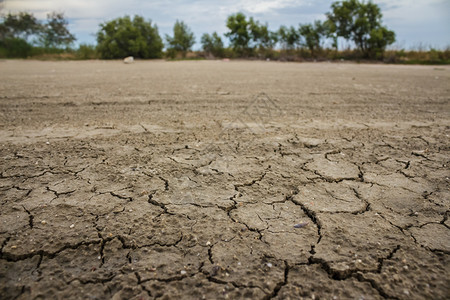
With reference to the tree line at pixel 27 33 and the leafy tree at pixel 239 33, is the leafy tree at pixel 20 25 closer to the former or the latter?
the tree line at pixel 27 33

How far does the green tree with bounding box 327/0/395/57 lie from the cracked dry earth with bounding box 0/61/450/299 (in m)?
20.4

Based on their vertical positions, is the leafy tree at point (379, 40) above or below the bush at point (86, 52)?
above

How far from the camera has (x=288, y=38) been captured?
2262 cm

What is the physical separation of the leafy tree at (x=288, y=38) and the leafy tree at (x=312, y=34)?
0.47m

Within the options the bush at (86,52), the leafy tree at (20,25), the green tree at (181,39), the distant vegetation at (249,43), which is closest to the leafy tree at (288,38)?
the distant vegetation at (249,43)

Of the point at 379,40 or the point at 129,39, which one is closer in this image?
the point at 129,39

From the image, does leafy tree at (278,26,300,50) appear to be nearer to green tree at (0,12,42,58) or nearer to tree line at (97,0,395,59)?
tree line at (97,0,395,59)

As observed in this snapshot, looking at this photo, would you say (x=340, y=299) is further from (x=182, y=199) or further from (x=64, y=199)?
(x=64, y=199)

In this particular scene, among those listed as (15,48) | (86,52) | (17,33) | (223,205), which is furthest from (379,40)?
(17,33)

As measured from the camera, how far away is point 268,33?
23.0 m

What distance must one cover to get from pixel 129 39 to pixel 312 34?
45.4 feet

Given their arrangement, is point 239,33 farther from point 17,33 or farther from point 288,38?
point 17,33

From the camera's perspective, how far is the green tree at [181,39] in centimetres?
2206

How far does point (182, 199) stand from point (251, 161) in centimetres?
87
